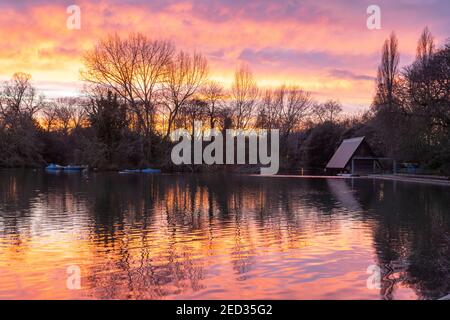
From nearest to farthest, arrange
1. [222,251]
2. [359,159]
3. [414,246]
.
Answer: [222,251]
[414,246]
[359,159]

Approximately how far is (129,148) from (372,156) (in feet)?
83.3

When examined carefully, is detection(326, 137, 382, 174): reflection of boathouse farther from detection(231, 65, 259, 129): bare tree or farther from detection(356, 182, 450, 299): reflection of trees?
detection(356, 182, 450, 299): reflection of trees

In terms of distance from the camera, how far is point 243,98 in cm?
5956

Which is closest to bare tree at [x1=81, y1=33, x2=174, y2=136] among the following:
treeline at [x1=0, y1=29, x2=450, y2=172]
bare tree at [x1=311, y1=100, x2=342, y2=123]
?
treeline at [x1=0, y1=29, x2=450, y2=172]

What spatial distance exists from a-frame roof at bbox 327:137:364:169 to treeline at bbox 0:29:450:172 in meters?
2.24

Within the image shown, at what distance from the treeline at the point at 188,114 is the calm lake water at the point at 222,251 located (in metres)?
18.1

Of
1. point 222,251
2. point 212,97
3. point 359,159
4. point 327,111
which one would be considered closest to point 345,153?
point 359,159

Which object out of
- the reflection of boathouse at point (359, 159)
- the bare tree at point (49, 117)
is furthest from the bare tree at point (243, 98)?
the bare tree at point (49, 117)

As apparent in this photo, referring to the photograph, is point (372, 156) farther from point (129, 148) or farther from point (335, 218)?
point (335, 218)

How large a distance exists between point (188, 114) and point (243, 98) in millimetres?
8758

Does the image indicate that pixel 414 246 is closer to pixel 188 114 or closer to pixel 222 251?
pixel 222 251

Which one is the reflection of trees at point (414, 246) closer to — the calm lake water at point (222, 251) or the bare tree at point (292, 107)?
the calm lake water at point (222, 251)

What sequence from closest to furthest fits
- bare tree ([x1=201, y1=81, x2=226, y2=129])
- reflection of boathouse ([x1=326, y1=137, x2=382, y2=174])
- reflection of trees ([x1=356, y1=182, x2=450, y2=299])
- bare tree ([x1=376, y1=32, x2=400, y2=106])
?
reflection of trees ([x1=356, y1=182, x2=450, y2=299]), bare tree ([x1=376, y1=32, x2=400, y2=106]), reflection of boathouse ([x1=326, y1=137, x2=382, y2=174]), bare tree ([x1=201, y1=81, x2=226, y2=129])

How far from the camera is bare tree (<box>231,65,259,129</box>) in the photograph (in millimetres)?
58938
